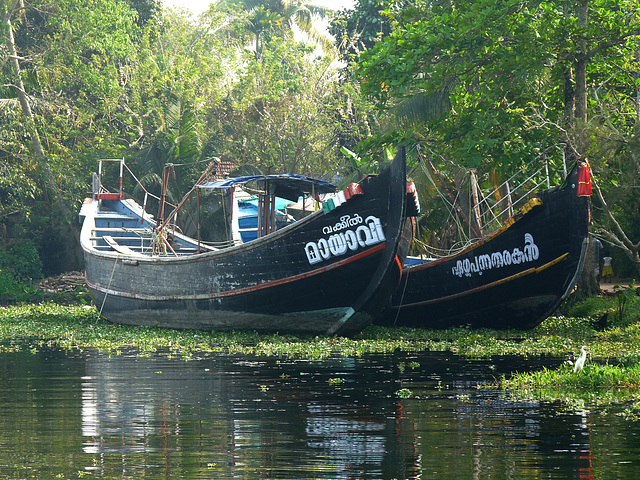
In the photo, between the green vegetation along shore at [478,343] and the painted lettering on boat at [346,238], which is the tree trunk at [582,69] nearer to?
the green vegetation along shore at [478,343]

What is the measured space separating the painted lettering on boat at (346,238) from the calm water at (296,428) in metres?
4.78

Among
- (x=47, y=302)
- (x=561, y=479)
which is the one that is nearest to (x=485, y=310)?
(x=561, y=479)

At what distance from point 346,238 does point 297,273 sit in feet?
4.98

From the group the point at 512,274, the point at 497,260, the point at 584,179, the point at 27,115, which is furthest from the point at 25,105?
the point at 584,179

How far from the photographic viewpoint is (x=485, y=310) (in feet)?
71.1

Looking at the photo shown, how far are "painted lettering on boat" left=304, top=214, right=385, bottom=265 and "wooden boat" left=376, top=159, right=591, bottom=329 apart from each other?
128 inches

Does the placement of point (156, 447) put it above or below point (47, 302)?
below

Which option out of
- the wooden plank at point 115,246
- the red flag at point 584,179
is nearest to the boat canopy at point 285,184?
the red flag at point 584,179

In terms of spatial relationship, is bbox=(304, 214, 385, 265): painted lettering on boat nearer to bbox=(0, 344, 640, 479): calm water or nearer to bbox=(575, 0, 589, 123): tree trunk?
bbox=(0, 344, 640, 479): calm water

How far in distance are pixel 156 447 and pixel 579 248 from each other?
43.5ft

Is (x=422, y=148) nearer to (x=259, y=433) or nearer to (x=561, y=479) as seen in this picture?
(x=259, y=433)

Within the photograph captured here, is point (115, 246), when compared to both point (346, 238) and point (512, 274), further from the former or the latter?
point (512, 274)

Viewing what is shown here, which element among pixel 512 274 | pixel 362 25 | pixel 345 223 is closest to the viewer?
pixel 345 223

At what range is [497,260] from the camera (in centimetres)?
2088
